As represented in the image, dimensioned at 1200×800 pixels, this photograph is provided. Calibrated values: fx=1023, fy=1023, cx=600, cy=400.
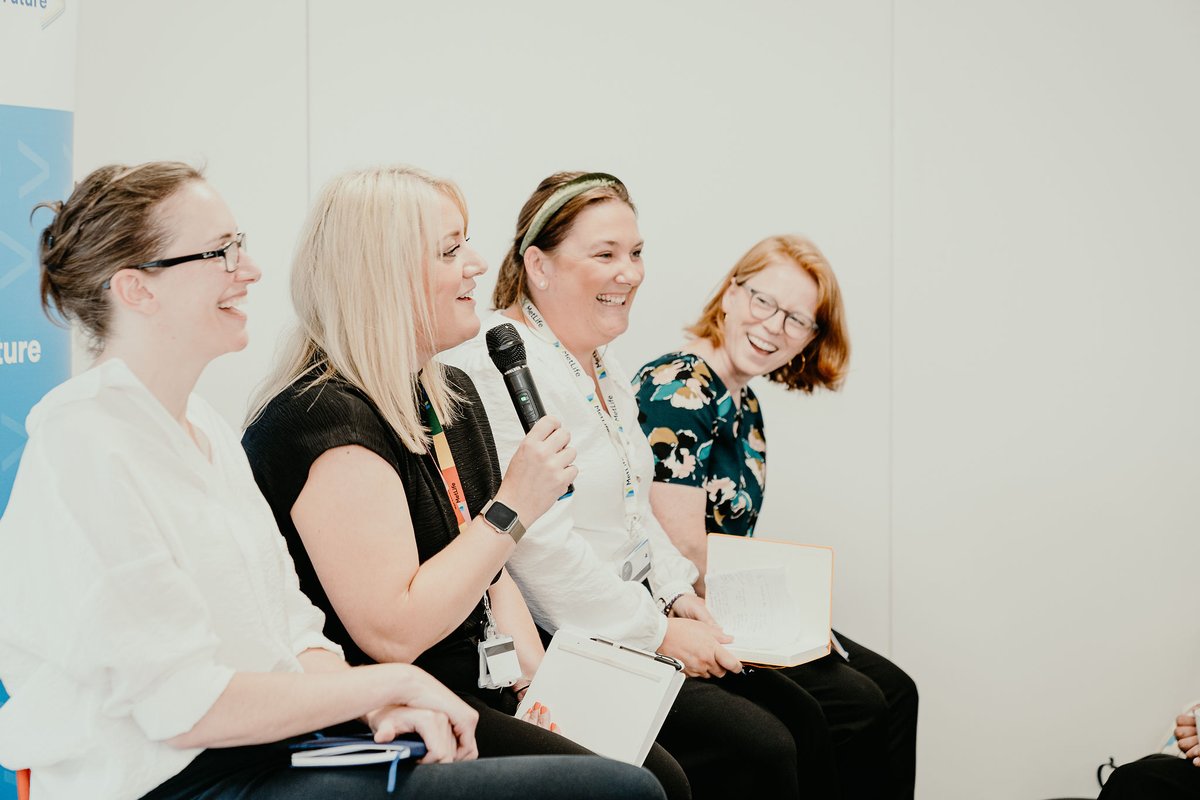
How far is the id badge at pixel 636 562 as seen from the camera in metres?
2.27

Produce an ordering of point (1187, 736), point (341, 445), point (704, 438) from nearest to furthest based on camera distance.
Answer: point (341, 445)
point (1187, 736)
point (704, 438)

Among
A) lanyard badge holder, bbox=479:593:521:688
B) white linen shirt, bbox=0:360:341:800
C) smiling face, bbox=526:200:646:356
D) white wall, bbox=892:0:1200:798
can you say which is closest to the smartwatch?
lanyard badge holder, bbox=479:593:521:688

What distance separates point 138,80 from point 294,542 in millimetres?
1589

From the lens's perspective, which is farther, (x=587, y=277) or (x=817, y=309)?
(x=817, y=309)

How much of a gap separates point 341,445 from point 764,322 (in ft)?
4.70

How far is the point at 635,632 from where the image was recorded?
6.91 ft

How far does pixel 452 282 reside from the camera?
5.92 ft

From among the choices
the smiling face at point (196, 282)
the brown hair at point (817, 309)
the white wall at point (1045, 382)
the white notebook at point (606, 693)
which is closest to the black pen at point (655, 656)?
the white notebook at point (606, 693)

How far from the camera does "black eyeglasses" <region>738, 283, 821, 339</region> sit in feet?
8.88

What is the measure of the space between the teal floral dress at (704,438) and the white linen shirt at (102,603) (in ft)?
4.56

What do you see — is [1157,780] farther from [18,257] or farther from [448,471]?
[18,257]

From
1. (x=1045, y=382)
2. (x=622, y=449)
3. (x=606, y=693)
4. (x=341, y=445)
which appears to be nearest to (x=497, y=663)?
(x=606, y=693)

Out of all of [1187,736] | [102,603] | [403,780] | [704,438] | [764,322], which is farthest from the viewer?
[764,322]

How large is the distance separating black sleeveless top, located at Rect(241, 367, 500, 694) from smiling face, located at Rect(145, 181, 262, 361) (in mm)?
194
